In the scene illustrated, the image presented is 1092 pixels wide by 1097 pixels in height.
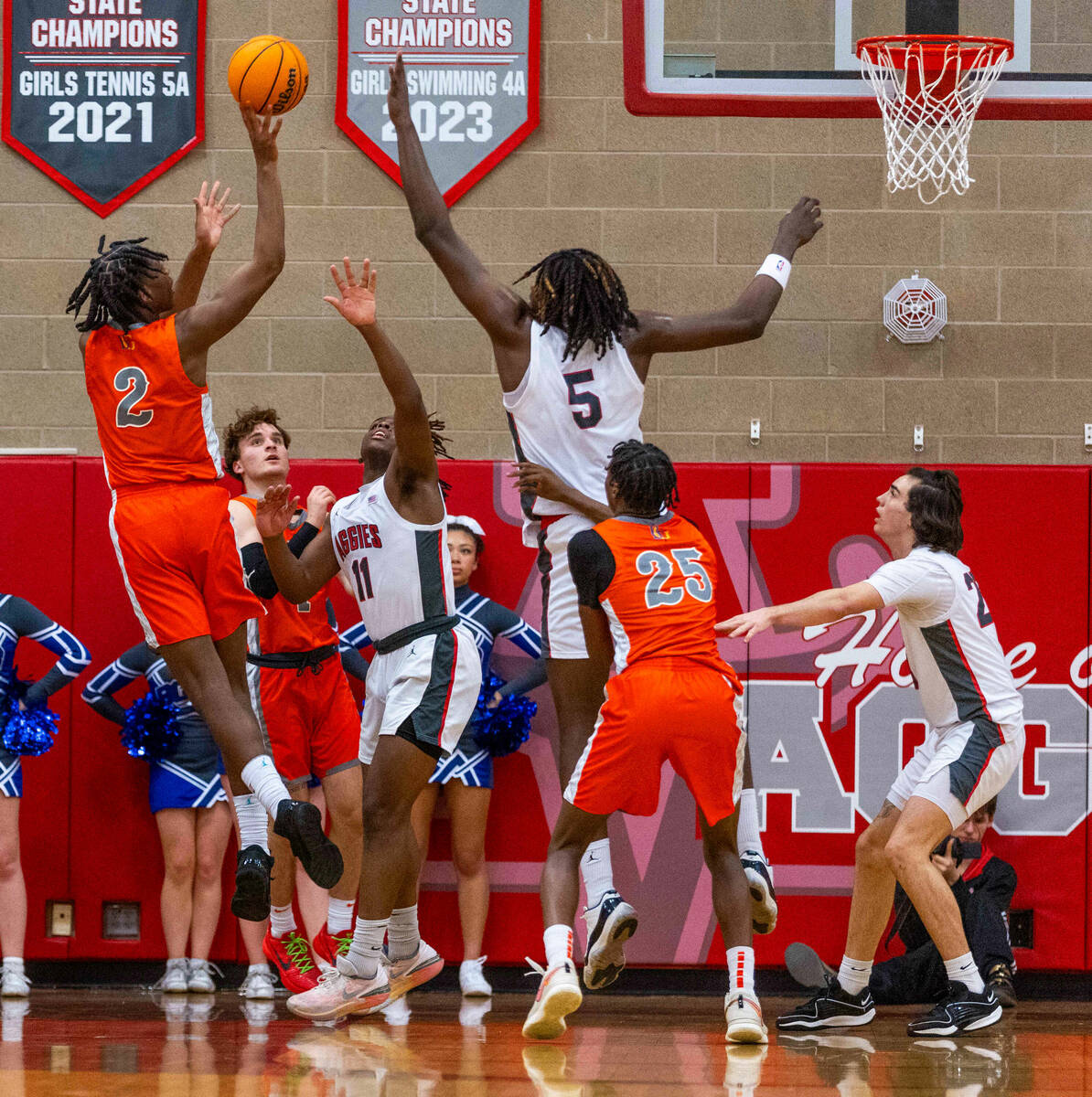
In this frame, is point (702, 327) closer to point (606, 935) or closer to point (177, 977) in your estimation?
point (606, 935)

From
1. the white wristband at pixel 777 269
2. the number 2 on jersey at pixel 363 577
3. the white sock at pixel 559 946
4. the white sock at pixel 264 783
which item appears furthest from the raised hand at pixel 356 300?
the white sock at pixel 559 946

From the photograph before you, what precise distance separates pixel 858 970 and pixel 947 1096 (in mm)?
1305

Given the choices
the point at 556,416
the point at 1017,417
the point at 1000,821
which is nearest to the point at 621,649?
the point at 556,416

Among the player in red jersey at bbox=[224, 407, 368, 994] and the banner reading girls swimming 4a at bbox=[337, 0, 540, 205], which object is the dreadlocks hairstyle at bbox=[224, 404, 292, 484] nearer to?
the player in red jersey at bbox=[224, 407, 368, 994]

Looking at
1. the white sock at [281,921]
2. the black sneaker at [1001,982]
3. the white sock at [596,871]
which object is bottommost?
the black sneaker at [1001,982]

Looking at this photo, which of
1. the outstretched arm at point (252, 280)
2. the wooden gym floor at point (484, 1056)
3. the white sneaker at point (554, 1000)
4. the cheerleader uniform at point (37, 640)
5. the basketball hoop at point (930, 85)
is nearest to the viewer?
the wooden gym floor at point (484, 1056)

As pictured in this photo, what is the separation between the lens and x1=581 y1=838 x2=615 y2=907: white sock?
512 cm

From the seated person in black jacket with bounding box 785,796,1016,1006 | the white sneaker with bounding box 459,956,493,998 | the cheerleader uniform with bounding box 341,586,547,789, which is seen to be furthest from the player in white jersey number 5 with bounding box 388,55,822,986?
the white sneaker with bounding box 459,956,493,998

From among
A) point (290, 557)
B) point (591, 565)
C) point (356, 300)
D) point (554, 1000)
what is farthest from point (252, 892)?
point (356, 300)

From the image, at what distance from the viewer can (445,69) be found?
8211 millimetres

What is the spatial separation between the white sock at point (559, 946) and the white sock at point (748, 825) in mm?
783

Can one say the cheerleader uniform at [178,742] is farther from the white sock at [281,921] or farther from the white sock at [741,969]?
the white sock at [741,969]

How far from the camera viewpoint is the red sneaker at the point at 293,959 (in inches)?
236

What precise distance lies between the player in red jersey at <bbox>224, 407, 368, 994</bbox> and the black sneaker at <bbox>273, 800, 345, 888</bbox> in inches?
53.4
